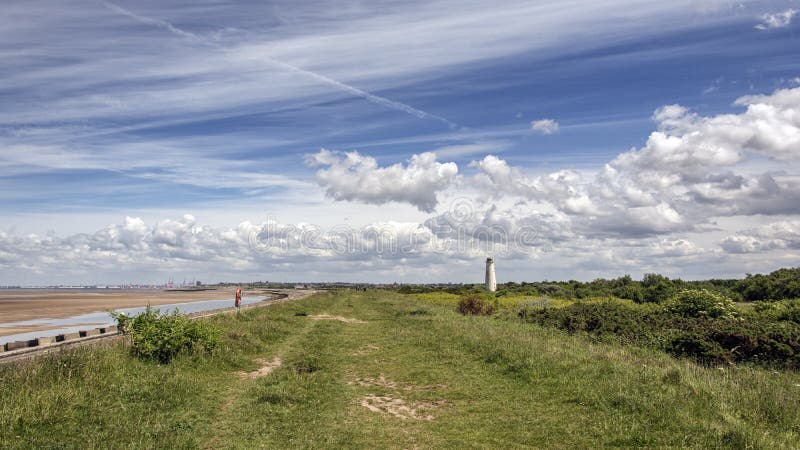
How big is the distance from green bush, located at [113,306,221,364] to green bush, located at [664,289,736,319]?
78.2ft

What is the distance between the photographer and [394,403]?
37.7ft

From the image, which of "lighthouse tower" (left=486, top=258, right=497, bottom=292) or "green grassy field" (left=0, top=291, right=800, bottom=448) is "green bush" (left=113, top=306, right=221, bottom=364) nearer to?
"green grassy field" (left=0, top=291, right=800, bottom=448)

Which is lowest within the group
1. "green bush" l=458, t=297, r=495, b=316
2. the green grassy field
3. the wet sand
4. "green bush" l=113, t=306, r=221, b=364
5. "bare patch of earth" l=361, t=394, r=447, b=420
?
the wet sand

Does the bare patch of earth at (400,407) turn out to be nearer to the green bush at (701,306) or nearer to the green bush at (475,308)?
the green bush at (701,306)

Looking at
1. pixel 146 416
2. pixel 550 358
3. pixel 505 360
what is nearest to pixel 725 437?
pixel 550 358

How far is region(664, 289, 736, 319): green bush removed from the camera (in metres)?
26.5

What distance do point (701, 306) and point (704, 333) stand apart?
9.43 metres

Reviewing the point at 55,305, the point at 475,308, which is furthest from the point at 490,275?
the point at 55,305

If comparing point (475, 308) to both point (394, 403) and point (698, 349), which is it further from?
point (394, 403)

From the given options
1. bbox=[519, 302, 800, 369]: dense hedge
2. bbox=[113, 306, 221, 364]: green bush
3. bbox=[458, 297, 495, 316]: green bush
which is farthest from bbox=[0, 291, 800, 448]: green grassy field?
bbox=[458, 297, 495, 316]: green bush

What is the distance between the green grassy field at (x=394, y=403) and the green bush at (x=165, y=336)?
0.50 metres

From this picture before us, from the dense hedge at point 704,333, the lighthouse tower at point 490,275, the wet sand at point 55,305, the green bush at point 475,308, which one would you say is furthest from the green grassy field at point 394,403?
the lighthouse tower at point 490,275

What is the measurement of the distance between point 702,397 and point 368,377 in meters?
8.02

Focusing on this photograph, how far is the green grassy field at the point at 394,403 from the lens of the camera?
330 inches
